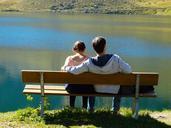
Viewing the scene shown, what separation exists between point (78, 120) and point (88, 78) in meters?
0.94

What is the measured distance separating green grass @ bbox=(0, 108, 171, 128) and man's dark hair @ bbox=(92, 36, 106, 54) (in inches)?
57.0

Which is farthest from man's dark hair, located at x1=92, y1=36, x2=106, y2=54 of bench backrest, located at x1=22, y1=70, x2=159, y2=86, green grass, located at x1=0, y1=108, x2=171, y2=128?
green grass, located at x1=0, y1=108, x2=171, y2=128

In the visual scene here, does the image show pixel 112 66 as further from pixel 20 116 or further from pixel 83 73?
pixel 20 116

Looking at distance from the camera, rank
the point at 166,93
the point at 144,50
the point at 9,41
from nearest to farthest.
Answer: the point at 166,93
the point at 144,50
the point at 9,41

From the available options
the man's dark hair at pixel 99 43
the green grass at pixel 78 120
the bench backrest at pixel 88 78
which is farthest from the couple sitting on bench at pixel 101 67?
the green grass at pixel 78 120

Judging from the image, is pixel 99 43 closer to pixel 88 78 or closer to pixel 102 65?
pixel 102 65

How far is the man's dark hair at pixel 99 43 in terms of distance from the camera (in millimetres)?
9852

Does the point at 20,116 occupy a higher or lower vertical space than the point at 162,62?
higher

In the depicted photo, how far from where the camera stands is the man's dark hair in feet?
32.3

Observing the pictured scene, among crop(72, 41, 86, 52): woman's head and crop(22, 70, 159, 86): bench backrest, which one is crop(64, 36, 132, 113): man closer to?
crop(22, 70, 159, 86): bench backrest

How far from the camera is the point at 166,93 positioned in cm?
2503

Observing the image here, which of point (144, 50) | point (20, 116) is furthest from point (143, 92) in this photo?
point (144, 50)

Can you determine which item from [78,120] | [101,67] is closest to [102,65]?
[101,67]

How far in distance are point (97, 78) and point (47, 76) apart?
43.1 inches
